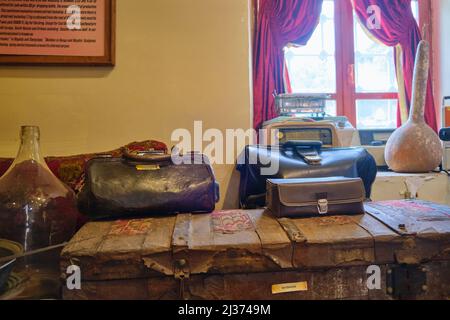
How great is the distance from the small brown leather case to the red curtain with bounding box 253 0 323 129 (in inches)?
47.3

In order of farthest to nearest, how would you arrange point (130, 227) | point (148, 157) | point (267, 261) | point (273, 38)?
point (273, 38), point (148, 157), point (130, 227), point (267, 261)

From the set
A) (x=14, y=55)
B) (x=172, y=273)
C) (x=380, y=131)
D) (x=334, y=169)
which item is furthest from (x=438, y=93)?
(x=14, y=55)

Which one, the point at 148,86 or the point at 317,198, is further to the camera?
the point at 148,86

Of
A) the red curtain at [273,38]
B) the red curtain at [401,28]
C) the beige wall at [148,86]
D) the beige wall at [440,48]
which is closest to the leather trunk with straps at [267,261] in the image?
the beige wall at [148,86]

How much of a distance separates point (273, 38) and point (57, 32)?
1.36m

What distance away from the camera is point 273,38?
83.7 inches

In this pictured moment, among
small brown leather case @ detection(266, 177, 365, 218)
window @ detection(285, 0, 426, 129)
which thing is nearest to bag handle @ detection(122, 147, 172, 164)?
small brown leather case @ detection(266, 177, 365, 218)

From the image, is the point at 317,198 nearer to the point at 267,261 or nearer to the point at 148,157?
the point at 267,261

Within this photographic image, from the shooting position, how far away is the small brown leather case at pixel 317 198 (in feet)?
2.74

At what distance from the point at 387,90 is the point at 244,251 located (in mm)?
2234

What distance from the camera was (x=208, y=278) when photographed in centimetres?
67

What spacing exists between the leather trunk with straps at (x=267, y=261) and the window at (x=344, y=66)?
1706mm

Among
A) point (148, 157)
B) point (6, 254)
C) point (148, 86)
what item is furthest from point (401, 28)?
point (6, 254)

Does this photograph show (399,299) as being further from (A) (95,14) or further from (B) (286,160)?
(A) (95,14)
